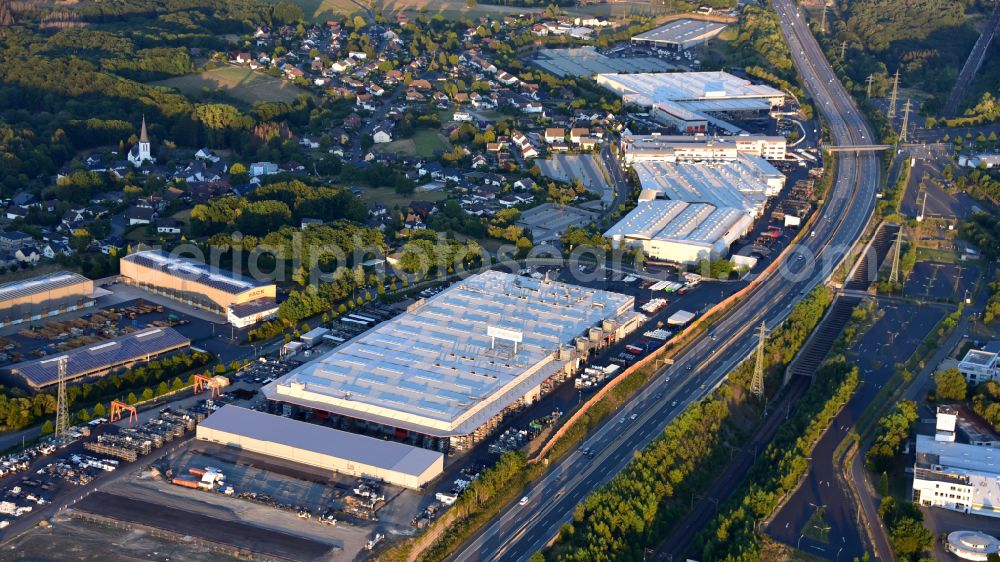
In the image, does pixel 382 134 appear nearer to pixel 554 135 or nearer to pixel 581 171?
pixel 554 135

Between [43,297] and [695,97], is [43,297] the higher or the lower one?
the lower one

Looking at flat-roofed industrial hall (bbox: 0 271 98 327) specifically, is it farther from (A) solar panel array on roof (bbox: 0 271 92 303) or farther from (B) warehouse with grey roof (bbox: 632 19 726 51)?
(B) warehouse with grey roof (bbox: 632 19 726 51)

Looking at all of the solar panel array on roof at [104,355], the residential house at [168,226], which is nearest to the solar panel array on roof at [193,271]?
the solar panel array on roof at [104,355]

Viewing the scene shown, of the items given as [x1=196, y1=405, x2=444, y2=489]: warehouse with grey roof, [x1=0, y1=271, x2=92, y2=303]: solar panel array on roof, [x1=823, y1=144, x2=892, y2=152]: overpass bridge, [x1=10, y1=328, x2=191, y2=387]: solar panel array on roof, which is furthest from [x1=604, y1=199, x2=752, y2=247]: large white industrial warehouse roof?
[x1=0, y1=271, x2=92, y2=303]: solar panel array on roof

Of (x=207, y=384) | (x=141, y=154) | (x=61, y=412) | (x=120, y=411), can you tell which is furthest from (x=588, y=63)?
(x=61, y=412)

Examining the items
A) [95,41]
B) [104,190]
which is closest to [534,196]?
[104,190]

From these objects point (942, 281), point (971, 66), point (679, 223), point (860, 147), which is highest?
point (971, 66)
